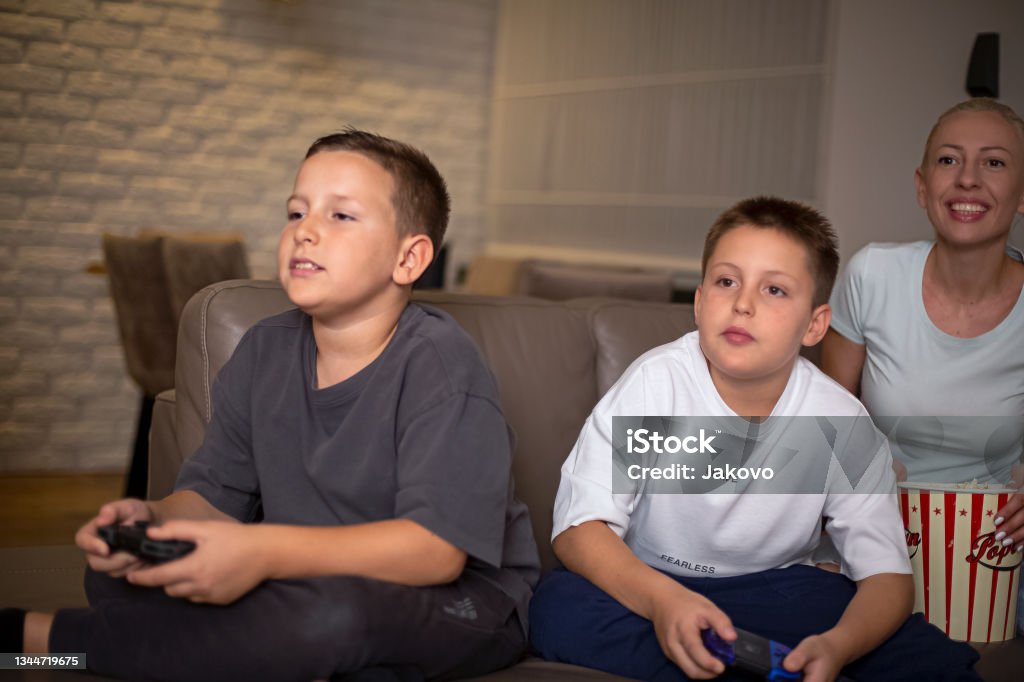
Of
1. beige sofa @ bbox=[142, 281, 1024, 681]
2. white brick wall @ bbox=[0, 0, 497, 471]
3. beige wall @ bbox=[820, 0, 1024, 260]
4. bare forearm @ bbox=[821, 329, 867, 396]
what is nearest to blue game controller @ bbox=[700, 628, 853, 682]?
beige sofa @ bbox=[142, 281, 1024, 681]

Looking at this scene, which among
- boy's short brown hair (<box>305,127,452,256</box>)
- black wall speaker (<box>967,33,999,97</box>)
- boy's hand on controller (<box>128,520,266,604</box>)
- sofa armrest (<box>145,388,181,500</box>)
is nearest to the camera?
boy's hand on controller (<box>128,520,266,604</box>)

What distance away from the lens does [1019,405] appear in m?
1.89

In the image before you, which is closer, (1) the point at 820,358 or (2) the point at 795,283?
(2) the point at 795,283

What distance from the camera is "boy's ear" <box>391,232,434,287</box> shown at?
151 centimetres

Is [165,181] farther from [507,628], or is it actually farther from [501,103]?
[507,628]

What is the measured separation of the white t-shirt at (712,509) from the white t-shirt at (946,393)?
1.00 feet

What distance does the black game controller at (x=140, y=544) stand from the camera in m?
1.18

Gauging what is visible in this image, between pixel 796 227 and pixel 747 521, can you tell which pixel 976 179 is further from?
pixel 747 521

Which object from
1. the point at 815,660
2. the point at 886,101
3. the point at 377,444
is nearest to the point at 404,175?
the point at 377,444

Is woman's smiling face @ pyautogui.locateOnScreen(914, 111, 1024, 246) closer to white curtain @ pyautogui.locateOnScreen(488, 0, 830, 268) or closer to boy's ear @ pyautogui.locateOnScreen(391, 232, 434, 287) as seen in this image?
boy's ear @ pyautogui.locateOnScreen(391, 232, 434, 287)

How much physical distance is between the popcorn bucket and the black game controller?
3.56 feet

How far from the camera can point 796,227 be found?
5.24ft

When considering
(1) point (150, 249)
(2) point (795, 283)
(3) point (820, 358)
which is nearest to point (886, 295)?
(3) point (820, 358)

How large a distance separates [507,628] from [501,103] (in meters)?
4.57
